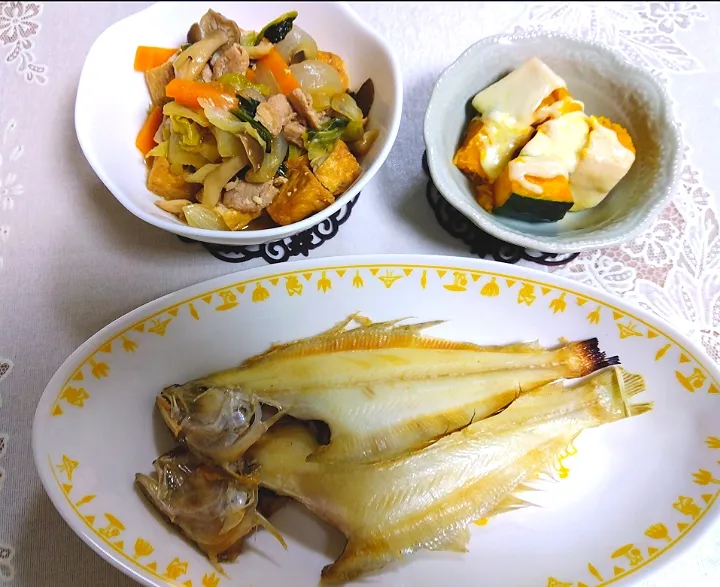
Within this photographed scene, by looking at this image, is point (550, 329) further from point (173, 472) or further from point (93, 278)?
point (93, 278)

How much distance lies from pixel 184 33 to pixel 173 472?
88cm

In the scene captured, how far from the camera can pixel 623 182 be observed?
3.86 ft

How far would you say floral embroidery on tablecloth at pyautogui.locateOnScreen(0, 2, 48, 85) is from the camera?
4.30ft

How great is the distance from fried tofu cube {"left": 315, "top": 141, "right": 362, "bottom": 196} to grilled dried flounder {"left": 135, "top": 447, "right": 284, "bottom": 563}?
533mm

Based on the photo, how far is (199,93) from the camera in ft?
3.42

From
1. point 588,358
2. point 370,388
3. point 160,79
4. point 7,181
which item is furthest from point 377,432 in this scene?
point 7,181

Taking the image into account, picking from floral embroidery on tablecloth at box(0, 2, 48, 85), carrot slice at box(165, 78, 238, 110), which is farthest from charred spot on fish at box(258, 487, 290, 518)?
floral embroidery on tablecloth at box(0, 2, 48, 85)

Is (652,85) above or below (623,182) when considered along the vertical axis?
above

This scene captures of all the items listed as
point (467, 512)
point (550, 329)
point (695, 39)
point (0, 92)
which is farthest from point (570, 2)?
point (0, 92)

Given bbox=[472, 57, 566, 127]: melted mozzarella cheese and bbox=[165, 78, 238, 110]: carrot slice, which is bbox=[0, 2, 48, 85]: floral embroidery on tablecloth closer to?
bbox=[165, 78, 238, 110]: carrot slice

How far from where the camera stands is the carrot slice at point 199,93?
1.04 meters

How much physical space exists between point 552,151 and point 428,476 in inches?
25.6

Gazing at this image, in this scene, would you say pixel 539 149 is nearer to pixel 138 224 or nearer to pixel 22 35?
pixel 138 224

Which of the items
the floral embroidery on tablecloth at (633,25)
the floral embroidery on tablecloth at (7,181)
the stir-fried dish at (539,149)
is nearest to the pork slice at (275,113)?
the stir-fried dish at (539,149)
